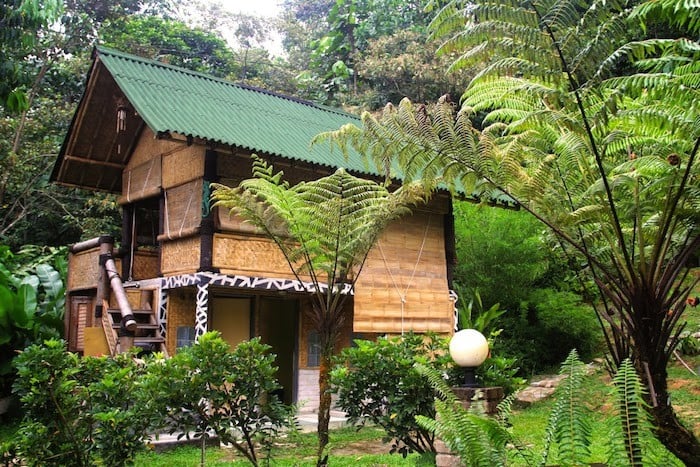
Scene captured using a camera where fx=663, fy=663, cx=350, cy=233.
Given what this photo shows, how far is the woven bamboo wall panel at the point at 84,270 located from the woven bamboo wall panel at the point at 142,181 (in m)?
1.39

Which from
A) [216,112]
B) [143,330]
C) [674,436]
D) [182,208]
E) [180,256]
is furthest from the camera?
[216,112]

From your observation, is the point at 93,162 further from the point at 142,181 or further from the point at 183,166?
A: the point at 183,166

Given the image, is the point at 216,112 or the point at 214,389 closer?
the point at 214,389

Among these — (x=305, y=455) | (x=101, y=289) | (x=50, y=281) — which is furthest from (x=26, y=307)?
(x=305, y=455)

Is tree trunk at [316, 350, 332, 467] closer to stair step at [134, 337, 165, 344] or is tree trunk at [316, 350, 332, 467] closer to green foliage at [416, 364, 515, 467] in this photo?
green foliage at [416, 364, 515, 467]

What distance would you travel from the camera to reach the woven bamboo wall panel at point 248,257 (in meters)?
9.51

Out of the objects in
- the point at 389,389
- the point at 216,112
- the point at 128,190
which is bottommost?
the point at 389,389

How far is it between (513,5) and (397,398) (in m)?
3.49

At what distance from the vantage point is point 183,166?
34.1 ft

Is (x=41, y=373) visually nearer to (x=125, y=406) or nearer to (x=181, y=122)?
(x=125, y=406)

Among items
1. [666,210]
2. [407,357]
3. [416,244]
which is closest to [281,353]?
[416,244]

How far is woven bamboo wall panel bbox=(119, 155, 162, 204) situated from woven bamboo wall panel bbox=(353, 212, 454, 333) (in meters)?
3.83

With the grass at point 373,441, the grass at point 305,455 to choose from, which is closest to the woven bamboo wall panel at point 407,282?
the grass at point 373,441

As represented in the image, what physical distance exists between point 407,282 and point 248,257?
10.0ft
